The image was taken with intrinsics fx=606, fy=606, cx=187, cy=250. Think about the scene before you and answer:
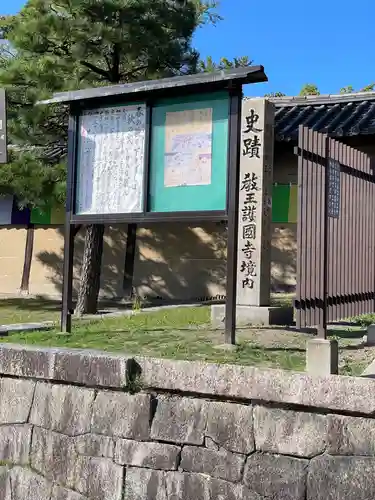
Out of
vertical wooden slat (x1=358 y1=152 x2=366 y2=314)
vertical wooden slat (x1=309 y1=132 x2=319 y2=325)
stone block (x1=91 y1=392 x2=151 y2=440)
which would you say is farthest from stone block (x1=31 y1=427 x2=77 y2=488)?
vertical wooden slat (x1=358 y1=152 x2=366 y2=314)

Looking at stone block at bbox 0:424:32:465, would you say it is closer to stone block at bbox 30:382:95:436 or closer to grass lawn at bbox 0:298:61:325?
stone block at bbox 30:382:95:436

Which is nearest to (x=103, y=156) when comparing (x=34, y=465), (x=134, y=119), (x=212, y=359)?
(x=134, y=119)

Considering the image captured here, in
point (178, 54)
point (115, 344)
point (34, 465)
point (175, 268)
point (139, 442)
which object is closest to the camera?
point (139, 442)

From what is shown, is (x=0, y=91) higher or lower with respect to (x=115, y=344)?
higher

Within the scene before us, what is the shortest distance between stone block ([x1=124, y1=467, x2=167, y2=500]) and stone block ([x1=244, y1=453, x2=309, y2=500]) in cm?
58

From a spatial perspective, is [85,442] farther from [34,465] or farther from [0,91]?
[0,91]

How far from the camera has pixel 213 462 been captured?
364 centimetres

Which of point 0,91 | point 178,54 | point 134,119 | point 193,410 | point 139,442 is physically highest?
point 178,54

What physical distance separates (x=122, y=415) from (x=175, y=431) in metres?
0.44

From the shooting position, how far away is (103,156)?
6566 millimetres

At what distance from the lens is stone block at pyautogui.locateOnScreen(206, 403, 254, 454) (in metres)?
3.55

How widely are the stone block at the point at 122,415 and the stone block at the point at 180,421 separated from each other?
0.08 meters

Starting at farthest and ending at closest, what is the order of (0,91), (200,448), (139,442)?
1. (0,91)
2. (139,442)
3. (200,448)

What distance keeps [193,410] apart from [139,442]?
1.54 feet
